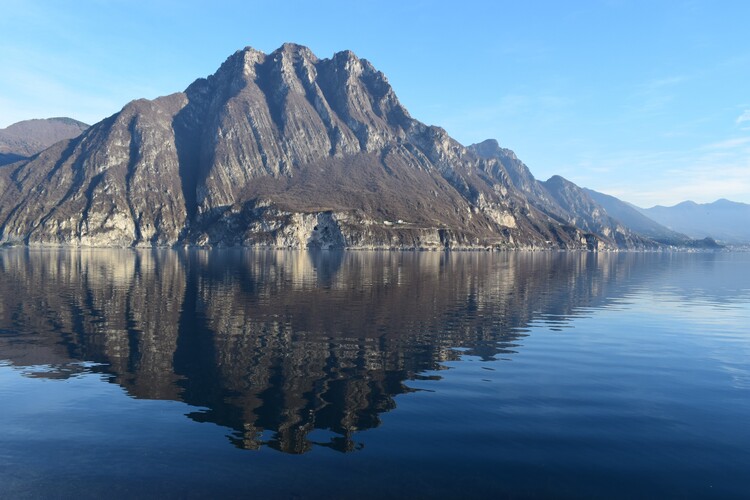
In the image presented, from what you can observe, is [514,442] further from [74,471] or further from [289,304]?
[289,304]

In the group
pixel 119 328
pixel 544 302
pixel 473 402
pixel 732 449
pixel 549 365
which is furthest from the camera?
pixel 544 302

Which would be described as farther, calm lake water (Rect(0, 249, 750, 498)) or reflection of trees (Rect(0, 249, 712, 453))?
reflection of trees (Rect(0, 249, 712, 453))

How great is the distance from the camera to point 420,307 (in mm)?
66875

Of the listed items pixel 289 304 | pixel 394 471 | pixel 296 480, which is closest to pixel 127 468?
pixel 296 480

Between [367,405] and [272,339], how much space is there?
19669 millimetres

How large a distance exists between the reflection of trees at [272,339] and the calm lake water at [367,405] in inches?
10.0

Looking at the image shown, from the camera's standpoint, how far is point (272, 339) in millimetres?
44906

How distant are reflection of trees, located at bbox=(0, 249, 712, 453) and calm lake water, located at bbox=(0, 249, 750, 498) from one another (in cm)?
25

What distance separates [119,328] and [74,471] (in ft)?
106

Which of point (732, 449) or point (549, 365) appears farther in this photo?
point (549, 365)

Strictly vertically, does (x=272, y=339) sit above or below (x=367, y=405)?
above

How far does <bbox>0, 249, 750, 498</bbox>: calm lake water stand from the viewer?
63.4 feet

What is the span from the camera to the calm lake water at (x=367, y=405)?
19.3 metres

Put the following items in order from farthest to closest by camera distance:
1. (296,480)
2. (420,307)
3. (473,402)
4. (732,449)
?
(420,307)
(473,402)
(732,449)
(296,480)
